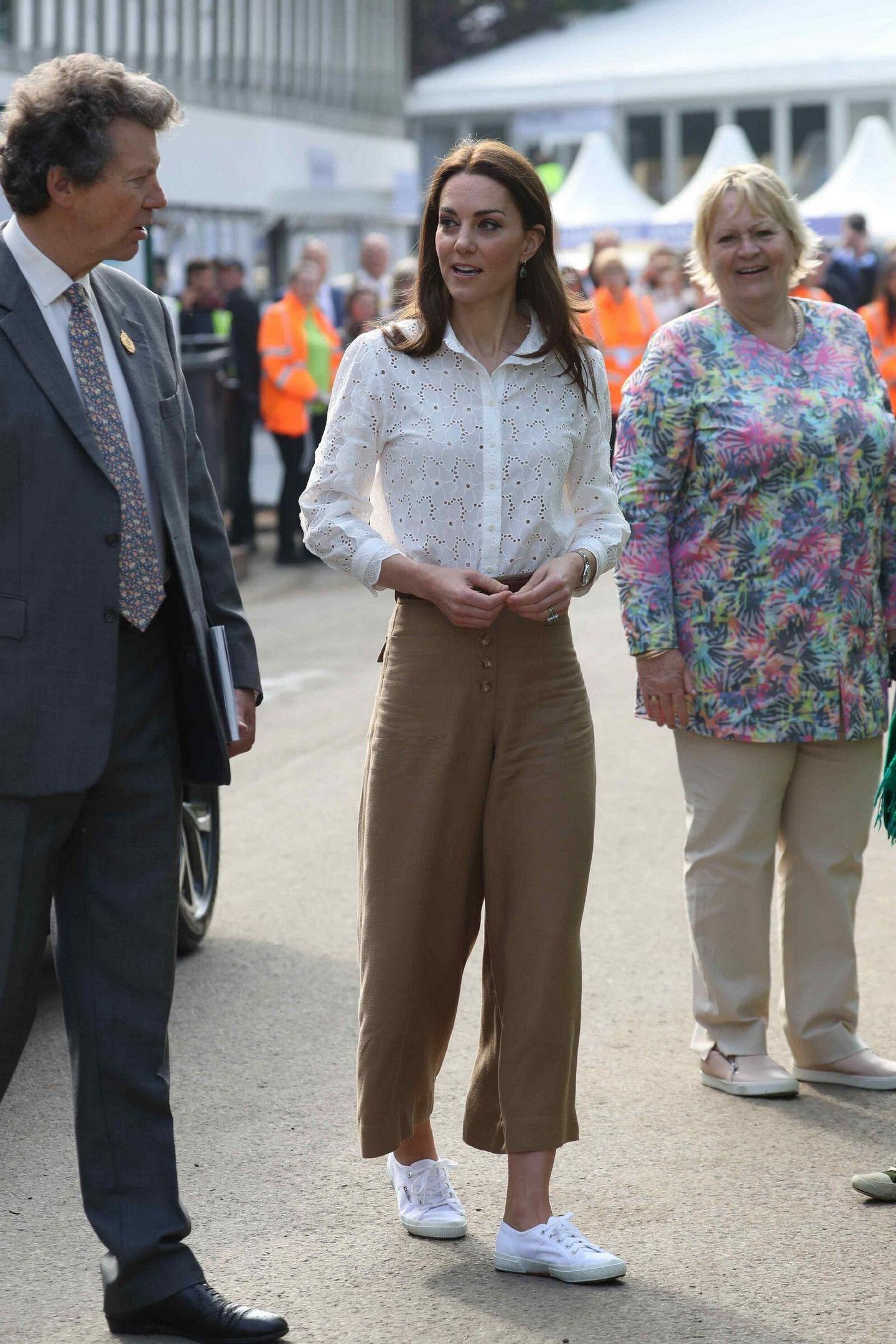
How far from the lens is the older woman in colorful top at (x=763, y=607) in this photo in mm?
4668

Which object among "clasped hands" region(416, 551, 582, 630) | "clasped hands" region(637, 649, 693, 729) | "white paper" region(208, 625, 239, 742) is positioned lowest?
"clasped hands" region(637, 649, 693, 729)

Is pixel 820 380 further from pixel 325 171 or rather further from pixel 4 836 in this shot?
pixel 325 171

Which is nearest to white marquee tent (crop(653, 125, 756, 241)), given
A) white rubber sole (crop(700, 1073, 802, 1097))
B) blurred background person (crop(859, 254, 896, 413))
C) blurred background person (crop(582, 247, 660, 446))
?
blurred background person (crop(582, 247, 660, 446))

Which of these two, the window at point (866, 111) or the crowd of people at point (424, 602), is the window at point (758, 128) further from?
the crowd of people at point (424, 602)

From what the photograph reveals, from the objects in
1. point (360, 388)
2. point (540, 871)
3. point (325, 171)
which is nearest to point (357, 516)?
point (360, 388)

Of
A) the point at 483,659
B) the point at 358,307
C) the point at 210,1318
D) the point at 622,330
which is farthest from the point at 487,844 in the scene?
the point at 622,330

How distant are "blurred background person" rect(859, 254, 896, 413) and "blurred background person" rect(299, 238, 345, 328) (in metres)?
4.71

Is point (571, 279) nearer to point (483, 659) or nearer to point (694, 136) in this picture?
point (483, 659)

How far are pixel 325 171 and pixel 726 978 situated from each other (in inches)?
1640

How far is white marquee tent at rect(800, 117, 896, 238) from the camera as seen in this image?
27.8m

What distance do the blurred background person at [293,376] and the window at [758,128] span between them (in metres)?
32.4

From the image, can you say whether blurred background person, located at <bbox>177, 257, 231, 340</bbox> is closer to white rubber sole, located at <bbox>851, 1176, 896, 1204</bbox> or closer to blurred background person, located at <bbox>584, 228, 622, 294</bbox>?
blurred background person, located at <bbox>584, 228, 622, 294</bbox>

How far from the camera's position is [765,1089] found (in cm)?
476

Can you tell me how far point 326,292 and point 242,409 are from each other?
2519mm
